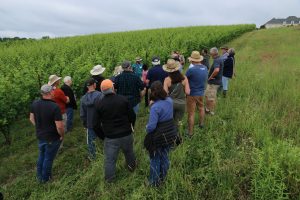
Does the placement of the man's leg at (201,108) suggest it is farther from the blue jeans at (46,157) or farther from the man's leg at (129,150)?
the blue jeans at (46,157)

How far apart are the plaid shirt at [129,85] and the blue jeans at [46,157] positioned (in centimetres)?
189

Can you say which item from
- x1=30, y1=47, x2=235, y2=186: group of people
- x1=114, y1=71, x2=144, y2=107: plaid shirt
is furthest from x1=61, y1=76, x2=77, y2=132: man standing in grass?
x1=114, y1=71, x2=144, y2=107: plaid shirt

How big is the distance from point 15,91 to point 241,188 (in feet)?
23.0

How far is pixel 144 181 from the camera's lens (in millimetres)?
5785

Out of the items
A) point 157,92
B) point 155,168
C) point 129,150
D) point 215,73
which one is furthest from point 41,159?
point 215,73

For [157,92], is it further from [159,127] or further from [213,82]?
[213,82]

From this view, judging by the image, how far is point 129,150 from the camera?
6.00 meters

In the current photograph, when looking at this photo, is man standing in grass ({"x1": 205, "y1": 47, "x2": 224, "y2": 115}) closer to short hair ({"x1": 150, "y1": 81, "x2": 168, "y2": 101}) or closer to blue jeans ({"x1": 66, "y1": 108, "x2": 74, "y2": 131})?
short hair ({"x1": 150, "y1": 81, "x2": 168, "y2": 101})

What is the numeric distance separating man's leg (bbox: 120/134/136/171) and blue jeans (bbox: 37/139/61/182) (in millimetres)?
1522

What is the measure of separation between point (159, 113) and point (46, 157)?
2795 mm

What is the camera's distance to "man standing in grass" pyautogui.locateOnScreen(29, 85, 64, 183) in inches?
242

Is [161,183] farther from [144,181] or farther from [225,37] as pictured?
[225,37]

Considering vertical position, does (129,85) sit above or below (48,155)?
above

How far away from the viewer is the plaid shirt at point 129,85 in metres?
7.30
